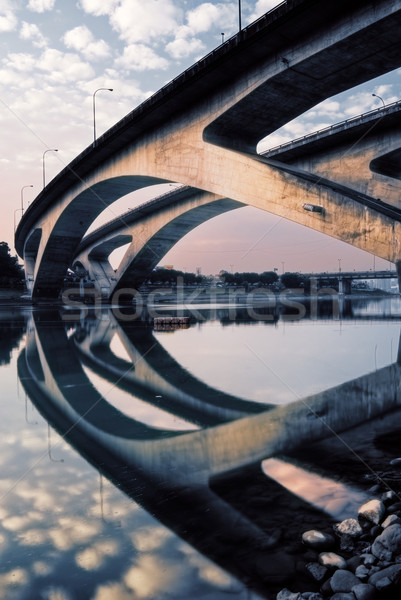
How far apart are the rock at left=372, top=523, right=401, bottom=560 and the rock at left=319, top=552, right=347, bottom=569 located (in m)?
0.31

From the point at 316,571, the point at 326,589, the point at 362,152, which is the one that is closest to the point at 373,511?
the point at 316,571

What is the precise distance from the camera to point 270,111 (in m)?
19.3

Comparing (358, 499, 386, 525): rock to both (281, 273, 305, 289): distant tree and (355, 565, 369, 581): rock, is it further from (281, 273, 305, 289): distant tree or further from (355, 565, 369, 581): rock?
(281, 273, 305, 289): distant tree

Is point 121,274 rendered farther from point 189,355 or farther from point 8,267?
point 189,355

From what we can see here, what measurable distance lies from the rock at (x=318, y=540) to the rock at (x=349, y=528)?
17cm

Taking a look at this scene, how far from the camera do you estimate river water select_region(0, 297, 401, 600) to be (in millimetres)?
3584

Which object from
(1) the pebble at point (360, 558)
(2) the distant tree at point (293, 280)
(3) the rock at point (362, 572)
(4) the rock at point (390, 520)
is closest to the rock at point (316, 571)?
(1) the pebble at point (360, 558)

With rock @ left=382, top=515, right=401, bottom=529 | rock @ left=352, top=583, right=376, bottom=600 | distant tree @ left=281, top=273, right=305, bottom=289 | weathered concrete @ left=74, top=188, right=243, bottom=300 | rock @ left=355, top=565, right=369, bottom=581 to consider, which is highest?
weathered concrete @ left=74, top=188, right=243, bottom=300

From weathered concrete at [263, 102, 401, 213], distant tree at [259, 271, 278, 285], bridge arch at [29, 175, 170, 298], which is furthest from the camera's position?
distant tree at [259, 271, 278, 285]

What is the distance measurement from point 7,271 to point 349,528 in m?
74.8

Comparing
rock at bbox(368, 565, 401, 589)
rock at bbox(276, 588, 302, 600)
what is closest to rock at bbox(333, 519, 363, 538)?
rock at bbox(368, 565, 401, 589)

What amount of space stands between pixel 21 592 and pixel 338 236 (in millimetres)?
14447

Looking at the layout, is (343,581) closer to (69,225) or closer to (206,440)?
(206,440)

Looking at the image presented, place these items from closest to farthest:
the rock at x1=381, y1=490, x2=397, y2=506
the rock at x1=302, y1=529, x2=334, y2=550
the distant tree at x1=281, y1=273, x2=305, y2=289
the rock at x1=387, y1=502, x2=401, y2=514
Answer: the rock at x1=302, y1=529, x2=334, y2=550
the rock at x1=387, y1=502, x2=401, y2=514
the rock at x1=381, y1=490, x2=397, y2=506
the distant tree at x1=281, y1=273, x2=305, y2=289
